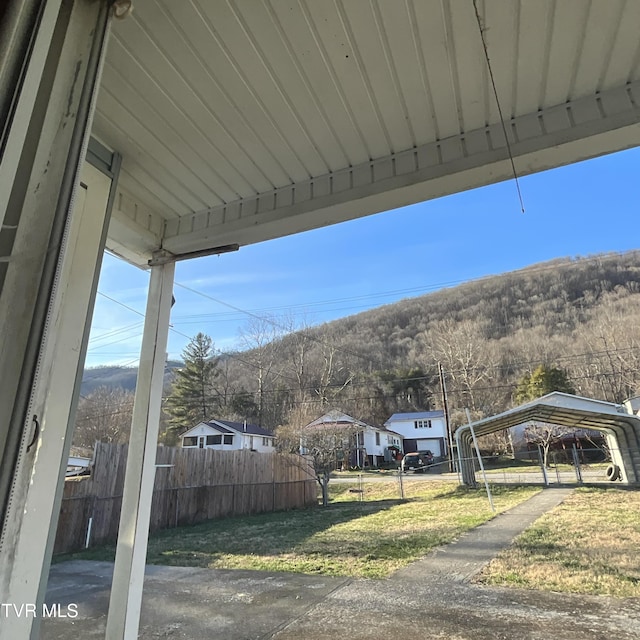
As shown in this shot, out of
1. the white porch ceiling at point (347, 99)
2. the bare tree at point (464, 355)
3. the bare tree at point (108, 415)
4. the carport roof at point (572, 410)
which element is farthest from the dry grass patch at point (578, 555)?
the bare tree at point (464, 355)

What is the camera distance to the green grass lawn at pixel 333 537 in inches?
157

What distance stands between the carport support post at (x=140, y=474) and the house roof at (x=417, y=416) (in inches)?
831

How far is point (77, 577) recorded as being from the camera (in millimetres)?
3412

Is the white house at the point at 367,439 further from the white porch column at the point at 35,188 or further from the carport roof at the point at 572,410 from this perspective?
the white porch column at the point at 35,188

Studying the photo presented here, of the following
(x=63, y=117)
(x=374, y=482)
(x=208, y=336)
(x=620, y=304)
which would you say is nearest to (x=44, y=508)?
(x=63, y=117)

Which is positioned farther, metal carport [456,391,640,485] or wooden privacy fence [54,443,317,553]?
metal carport [456,391,640,485]

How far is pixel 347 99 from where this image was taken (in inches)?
53.4

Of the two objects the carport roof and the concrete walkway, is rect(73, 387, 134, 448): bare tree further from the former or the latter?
the carport roof

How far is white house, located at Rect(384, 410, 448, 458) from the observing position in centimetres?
2214

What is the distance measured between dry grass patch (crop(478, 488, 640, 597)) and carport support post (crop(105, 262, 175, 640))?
8.68 ft

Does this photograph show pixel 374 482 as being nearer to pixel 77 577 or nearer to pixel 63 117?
pixel 77 577

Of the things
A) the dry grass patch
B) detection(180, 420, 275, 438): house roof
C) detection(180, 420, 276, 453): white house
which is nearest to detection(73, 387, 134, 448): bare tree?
the dry grass patch

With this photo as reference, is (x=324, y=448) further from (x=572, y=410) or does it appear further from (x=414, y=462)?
(x=414, y=462)

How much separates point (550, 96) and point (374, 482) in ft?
39.9
